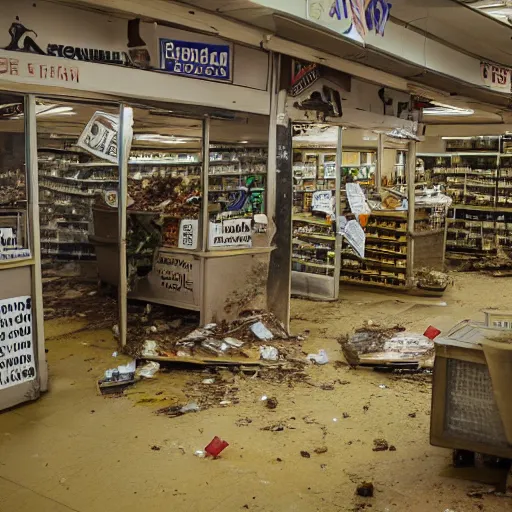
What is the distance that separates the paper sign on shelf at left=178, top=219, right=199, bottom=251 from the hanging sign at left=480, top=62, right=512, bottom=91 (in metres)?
4.80

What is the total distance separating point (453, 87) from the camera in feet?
27.1

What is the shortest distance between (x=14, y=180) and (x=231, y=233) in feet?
Result: 7.87

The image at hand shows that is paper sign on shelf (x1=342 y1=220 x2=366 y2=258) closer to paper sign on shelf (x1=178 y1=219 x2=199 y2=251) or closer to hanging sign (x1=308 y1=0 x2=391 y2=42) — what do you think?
paper sign on shelf (x1=178 y1=219 x2=199 y2=251)

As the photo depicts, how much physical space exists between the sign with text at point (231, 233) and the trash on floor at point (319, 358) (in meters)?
1.38

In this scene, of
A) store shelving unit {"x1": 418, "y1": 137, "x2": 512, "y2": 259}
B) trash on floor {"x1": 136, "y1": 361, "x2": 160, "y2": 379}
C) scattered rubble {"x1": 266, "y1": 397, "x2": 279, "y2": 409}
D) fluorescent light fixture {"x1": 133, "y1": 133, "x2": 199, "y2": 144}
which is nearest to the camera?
scattered rubble {"x1": 266, "y1": 397, "x2": 279, "y2": 409}

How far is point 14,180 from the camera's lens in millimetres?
4691

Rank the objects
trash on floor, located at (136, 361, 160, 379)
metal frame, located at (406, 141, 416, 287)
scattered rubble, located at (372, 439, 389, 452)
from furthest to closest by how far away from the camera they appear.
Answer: metal frame, located at (406, 141, 416, 287), trash on floor, located at (136, 361, 160, 379), scattered rubble, located at (372, 439, 389, 452)

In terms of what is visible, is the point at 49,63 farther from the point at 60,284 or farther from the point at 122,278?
the point at 60,284

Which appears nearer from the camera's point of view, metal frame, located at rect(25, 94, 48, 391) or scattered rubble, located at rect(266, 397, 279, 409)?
metal frame, located at rect(25, 94, 48, 391)

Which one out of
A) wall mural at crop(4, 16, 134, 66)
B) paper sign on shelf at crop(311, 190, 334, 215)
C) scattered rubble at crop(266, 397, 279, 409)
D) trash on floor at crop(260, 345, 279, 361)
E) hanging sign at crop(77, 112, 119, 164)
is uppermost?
wall mural at crop(4, 16, 134, 66)

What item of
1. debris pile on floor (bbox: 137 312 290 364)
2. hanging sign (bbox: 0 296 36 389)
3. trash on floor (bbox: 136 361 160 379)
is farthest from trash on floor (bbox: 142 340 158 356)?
hanging sign (bbox: 0 296 36 389)

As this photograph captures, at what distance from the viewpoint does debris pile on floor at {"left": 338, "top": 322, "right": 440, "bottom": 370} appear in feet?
18.8

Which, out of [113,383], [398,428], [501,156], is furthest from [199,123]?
[501,156]

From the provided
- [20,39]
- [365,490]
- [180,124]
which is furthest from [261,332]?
[20,39]
